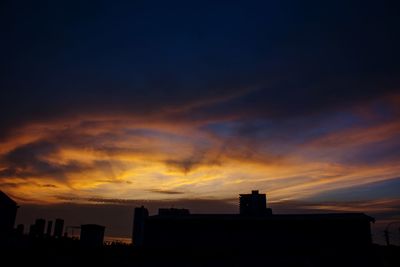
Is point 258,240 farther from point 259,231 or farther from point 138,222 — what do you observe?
point 138,222

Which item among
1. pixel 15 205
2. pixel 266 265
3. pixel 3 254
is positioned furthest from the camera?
pixel 15 205

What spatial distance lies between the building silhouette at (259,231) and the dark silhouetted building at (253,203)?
17.0 meters

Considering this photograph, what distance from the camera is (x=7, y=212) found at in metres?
44.1

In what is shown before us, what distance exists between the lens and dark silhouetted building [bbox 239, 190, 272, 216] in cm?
4675

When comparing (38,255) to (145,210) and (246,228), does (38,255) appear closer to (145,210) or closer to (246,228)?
(246,228)

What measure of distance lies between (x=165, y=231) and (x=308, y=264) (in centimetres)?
1319

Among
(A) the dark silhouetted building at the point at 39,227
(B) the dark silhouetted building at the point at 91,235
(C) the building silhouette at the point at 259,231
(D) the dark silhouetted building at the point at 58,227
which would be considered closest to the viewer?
(C) the building silhouette at the point at 259,231

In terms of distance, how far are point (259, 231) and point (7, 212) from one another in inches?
1412

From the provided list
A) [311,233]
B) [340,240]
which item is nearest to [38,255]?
[311,233]

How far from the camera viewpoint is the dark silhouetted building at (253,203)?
46.8m

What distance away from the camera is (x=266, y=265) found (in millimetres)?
24516

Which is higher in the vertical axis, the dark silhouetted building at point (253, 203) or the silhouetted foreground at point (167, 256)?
the dark silhouetted building at point (253, 203)

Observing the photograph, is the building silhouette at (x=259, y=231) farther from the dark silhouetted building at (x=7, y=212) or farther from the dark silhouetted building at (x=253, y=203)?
the dark silhouetted building at (x=7, y=212)

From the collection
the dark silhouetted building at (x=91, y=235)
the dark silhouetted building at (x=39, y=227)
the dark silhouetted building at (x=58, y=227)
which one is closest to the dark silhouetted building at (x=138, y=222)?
the dark silhouetted building at (x=58, y=227)
